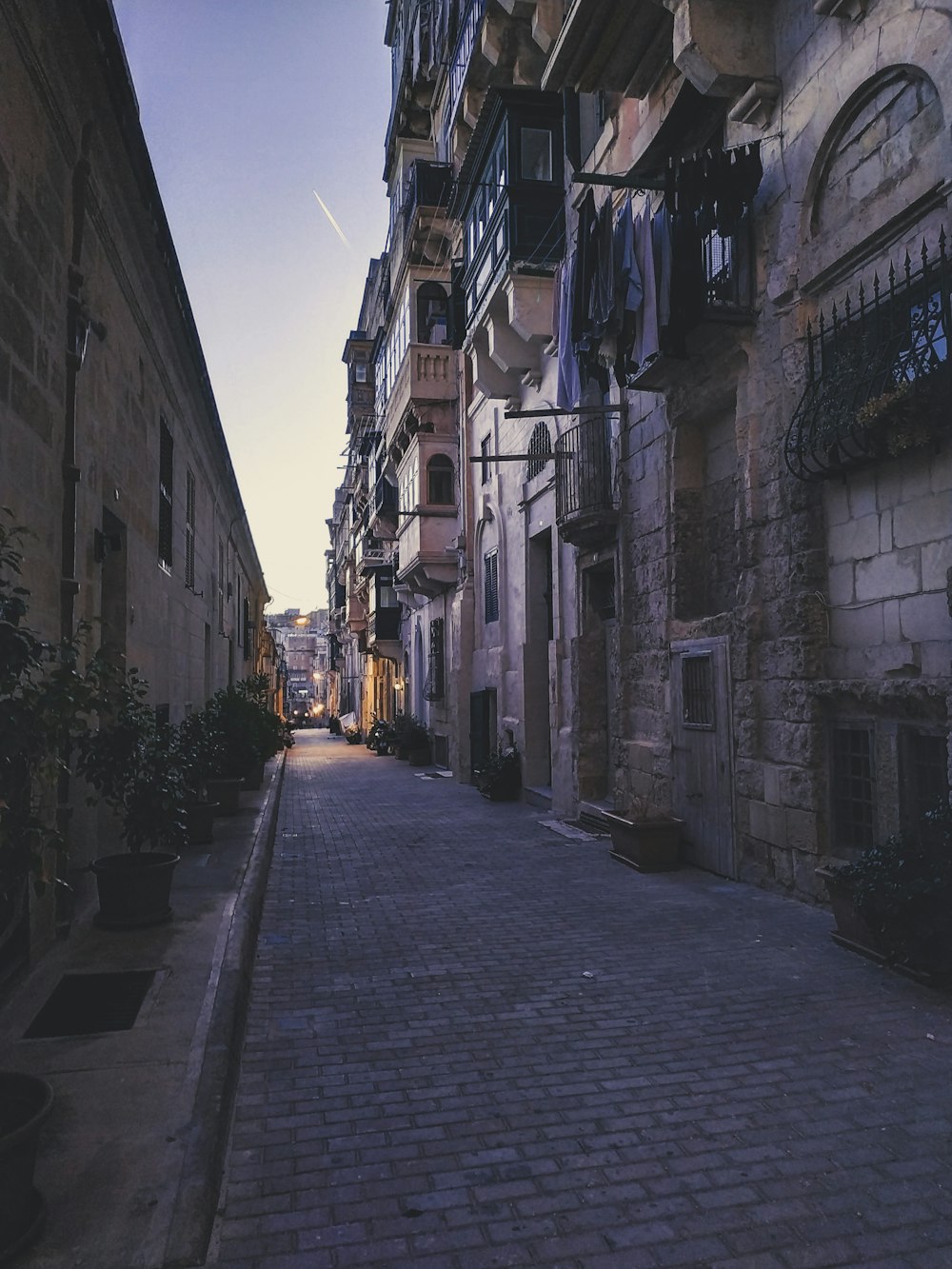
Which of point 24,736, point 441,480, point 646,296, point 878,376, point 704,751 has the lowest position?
point 704,751

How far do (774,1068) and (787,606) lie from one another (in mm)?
4358

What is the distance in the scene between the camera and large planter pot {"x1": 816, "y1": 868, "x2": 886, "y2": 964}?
5582mm

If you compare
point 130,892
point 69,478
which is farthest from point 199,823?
point 69,478

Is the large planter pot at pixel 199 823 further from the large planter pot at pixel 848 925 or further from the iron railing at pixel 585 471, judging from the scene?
the large planter pot at pixel 848 925

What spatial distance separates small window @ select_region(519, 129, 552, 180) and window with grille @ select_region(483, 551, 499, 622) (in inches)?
270

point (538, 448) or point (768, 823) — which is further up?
point (538, 448)

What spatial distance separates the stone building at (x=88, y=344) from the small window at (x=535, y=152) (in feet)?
20.4

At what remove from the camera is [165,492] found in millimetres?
10508

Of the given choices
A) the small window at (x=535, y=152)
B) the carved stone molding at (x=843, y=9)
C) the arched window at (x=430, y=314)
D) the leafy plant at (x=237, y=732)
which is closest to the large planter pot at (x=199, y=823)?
the leafy plant at (x=237, y=732)

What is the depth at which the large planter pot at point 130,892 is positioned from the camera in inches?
240

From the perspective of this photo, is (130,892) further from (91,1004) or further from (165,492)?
(165,492)

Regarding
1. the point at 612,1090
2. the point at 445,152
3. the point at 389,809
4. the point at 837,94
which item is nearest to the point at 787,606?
the point at 837,94

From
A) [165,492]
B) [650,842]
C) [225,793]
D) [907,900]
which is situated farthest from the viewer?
[225,793]

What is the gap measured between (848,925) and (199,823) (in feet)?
22.9
